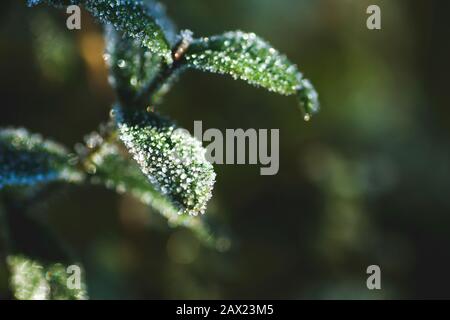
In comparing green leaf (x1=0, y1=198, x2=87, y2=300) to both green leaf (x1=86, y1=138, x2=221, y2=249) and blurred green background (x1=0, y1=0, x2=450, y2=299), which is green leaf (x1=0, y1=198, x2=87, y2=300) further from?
blurred green background (x1=0, y1=0, x2=450, y2=299)

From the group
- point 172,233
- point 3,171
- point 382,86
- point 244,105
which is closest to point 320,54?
point 382,86

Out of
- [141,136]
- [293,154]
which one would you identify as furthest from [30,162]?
[293,154]

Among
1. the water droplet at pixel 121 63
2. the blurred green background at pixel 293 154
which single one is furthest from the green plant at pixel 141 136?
the blurred green background at pixel 293 154

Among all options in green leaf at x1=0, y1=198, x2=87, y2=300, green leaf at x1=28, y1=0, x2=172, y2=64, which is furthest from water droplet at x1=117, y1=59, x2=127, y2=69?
green leaf at x1=0, y1=198, x2=87, y2=300

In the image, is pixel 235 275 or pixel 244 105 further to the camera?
pixel 244 105

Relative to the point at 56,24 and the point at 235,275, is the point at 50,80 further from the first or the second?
the point at 235,275

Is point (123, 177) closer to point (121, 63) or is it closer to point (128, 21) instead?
point (121, 63)
